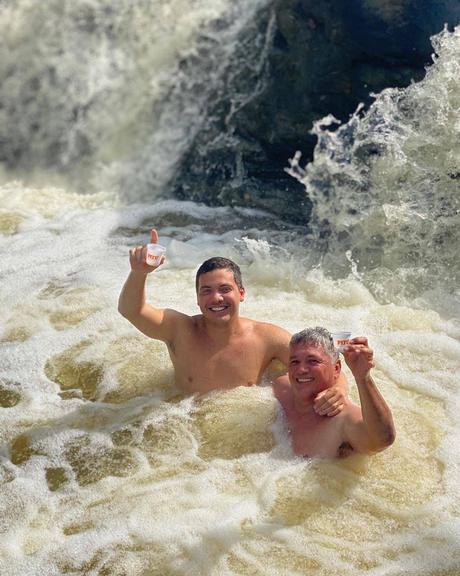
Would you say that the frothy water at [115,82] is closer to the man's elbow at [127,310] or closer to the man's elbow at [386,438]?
the man's elbow at [127,310]

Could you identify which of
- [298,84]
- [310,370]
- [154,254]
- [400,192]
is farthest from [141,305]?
[298,84]

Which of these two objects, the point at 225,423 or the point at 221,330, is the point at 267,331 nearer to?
the point at 221,330

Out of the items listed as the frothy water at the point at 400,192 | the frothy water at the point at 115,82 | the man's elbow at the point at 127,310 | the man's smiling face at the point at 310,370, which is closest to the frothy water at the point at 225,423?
the frothy water at the point at 400,192

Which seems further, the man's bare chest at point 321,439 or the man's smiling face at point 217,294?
the man's smiling face at point 217,294

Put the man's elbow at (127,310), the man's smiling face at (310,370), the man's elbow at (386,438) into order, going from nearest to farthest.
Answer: the man's elbow at (386,438) → the man's smiling face at (310,370) → the man's elbow at (127,310)

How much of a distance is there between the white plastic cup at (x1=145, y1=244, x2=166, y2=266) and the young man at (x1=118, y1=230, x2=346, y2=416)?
22 cm

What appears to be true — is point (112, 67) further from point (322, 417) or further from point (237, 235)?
point (322, 417)

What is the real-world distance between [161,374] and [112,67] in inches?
168

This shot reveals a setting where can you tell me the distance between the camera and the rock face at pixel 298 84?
6367 millimetres

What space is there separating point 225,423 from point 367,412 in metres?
0.83

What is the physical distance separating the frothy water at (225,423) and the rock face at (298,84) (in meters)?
0.58

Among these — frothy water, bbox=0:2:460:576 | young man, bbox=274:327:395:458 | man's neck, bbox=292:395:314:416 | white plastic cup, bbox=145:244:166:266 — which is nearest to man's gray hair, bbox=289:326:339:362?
young man, bbox=274:327:395:458

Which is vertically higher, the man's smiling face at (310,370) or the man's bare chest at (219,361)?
the man's smiling face at (310,370)

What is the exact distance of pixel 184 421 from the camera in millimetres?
3852
